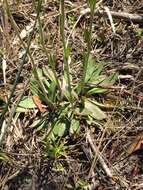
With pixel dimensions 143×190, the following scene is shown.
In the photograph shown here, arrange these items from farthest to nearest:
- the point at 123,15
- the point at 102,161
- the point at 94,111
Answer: the point at 123,15
the point at 94,111
the point at 102,161

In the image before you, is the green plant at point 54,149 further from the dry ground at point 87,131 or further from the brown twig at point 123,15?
the brown twig at point 123,15

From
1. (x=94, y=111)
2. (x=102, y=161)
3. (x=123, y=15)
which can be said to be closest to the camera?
(x=102, y=161)

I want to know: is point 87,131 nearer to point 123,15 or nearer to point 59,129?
point 59,129

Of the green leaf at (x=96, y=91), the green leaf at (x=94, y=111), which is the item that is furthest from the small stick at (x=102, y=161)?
the green leaf at (x=96, y=91)

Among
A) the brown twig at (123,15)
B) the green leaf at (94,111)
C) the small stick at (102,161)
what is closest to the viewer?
the small stick at (102,161)

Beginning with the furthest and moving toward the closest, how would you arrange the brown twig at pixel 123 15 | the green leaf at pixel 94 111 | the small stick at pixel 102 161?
the brown twig at pixel 123 15 → the green leaf at pixel 94 111 → the small stick at pixel 102 161

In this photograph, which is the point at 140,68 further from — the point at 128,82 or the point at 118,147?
the point at 118,147

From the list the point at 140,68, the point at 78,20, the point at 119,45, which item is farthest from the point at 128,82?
the point at 78,20

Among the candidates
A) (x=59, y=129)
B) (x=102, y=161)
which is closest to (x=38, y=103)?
(x=59, y=129)

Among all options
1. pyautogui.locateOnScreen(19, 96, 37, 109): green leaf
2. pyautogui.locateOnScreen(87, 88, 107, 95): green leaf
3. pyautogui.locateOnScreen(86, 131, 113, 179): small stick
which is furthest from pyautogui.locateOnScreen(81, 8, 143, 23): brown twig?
pyautogui.locateOnScreen(86, 131, 113, 179): small stick
